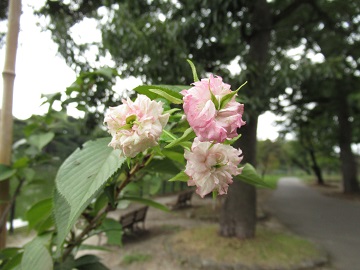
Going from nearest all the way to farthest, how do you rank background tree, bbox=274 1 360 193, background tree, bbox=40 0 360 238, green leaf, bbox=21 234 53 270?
green leaf, bbox=21 234 53 270 → background tree, bbox=40 0 360 238 → background tree, bbox=274 1 360 193

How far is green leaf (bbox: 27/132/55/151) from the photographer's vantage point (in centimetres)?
165

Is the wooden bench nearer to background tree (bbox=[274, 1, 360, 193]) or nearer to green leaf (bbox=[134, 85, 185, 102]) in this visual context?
background tree (bbox=[274, 1, 360, 193])

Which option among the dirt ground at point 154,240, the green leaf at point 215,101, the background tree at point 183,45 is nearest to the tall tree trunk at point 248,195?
the background tree at point 183,45

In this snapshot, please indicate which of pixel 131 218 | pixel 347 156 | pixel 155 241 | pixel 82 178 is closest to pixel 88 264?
pixel 82 178

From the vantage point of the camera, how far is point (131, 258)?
19.6ft

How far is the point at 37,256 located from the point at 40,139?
916mm

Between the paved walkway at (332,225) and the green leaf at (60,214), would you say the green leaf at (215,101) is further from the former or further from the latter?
the paved walkway at (332,225)

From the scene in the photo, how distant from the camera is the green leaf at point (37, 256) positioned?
879mm

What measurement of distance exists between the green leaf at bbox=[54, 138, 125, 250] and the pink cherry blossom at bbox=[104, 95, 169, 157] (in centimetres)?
9

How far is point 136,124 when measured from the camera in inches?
22.8

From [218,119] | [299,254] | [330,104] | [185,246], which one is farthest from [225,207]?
[330,104]

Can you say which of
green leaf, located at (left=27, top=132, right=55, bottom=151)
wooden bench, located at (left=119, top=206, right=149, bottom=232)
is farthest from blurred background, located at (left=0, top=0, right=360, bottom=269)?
wooden bench, located at (left=119, top=206, right=149, bottom=232)

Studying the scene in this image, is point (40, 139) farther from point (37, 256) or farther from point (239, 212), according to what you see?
point (239, 212)

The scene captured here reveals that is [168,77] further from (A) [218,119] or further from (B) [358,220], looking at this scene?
(B) [358,220]
